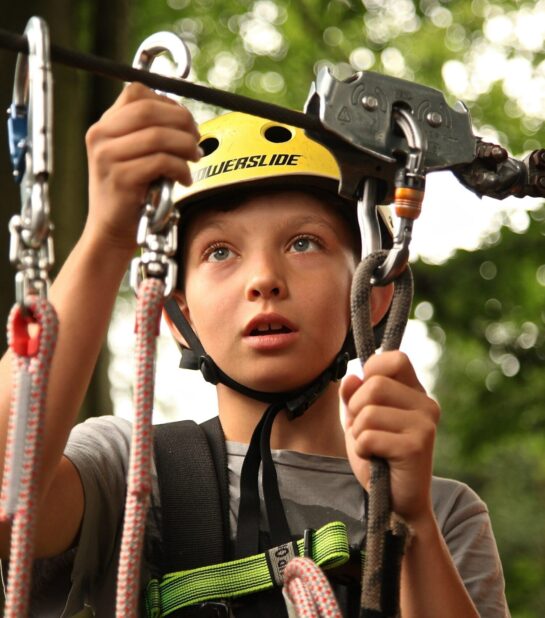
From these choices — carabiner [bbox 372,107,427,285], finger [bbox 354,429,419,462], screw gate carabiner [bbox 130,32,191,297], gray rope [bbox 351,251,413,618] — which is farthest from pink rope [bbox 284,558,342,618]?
screw gate carabiner [bbox 130,32,191,297]

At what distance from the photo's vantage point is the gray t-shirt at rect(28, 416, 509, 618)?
2789 millimetres

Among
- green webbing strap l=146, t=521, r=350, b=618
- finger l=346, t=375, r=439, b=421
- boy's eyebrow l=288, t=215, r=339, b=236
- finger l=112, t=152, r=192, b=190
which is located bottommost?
green webbing strap l=146, t=521, r=350, b=618

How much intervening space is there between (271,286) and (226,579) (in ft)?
2.43

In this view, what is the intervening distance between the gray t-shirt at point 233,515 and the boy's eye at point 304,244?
1.78 feet

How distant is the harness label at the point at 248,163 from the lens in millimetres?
3230

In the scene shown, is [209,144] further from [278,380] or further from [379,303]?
[278,380]

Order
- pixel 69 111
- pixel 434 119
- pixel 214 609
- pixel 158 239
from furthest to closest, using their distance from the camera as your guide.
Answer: pixel 69 111
pixel 214 609
pixel 434 119
pixel 158 239

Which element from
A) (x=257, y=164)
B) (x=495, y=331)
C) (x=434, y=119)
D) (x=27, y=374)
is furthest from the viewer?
(x=495, y=331)

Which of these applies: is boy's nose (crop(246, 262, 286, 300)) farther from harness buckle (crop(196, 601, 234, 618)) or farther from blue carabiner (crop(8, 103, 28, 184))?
blue carabiner (crop(8, 103, 28, 184))

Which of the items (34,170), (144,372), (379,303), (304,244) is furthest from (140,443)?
(379,303)

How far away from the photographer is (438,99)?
2375 millimetres

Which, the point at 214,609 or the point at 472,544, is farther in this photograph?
the point at 472,544

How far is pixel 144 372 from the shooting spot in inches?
75.2

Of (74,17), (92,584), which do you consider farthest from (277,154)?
(74,17)
